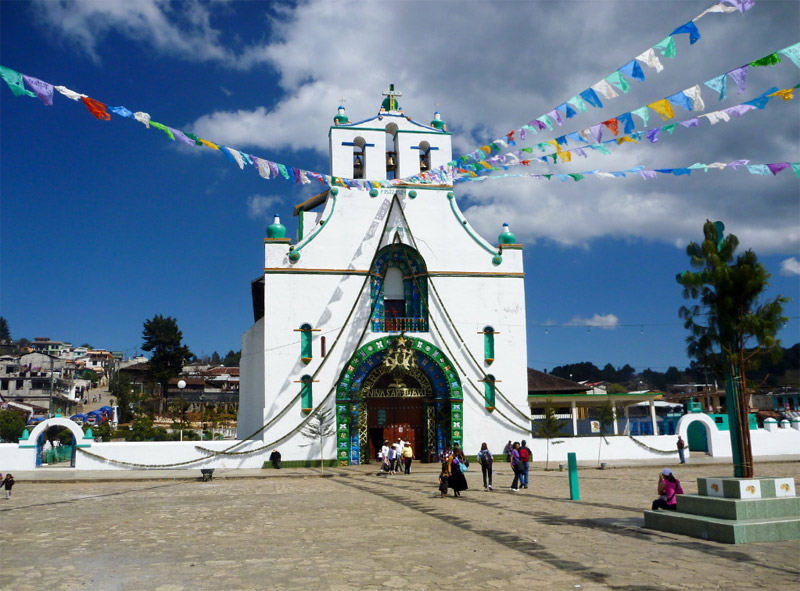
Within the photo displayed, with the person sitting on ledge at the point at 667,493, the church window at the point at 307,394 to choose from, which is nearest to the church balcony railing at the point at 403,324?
the church window at the point at 307,394

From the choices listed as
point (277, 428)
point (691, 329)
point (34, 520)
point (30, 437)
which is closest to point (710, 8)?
point (691, 329)

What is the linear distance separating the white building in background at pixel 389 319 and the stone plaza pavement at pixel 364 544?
745cm

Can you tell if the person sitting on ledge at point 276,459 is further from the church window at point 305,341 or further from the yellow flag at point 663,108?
the yellow flag at point 663,108

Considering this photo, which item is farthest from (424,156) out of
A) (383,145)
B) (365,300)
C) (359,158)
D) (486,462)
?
(486,462)

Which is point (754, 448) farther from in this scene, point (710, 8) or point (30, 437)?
point (30, 437)

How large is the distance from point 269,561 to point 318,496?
26.5 ft

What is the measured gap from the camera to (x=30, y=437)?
26.5 meters

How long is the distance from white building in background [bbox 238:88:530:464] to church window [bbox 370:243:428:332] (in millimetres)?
45

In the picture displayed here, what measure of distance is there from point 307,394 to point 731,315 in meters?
16.9

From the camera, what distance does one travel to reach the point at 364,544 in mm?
10906

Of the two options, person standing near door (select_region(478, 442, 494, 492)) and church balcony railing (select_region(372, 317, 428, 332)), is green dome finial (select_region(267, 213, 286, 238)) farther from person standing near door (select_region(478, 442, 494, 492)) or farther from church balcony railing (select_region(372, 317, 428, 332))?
person standing near door (select_region(478, 442, 494, 492))

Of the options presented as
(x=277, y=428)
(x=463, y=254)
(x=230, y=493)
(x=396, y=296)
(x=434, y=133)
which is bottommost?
(x=230, y=493)

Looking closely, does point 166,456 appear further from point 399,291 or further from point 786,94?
point 786,94

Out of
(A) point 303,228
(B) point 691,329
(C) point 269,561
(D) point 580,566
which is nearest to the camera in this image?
(D) point 580,566
